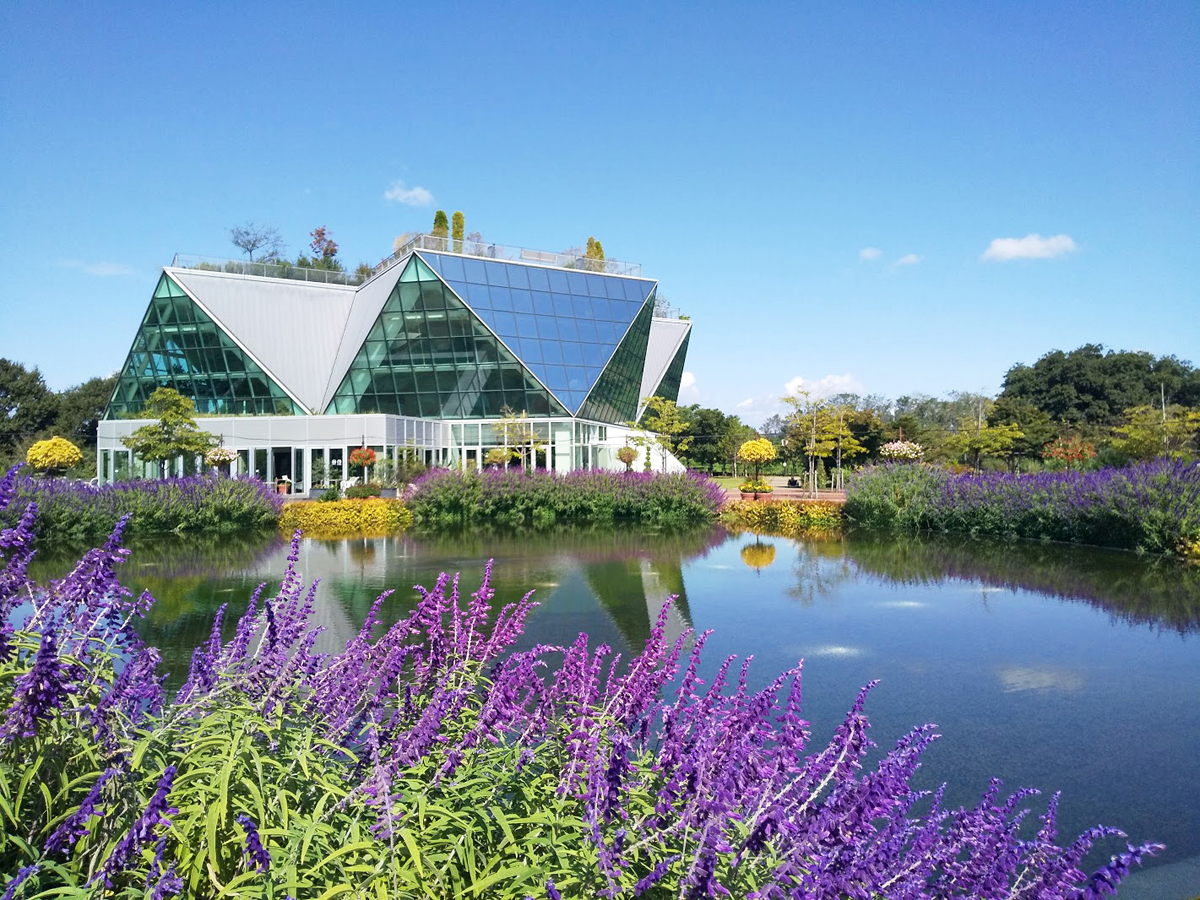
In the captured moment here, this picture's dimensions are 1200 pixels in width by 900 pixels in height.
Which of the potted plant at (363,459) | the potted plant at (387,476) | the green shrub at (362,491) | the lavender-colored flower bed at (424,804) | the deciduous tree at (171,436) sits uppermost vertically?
the deciduous tree at (171,436)

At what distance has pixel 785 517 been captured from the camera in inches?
940

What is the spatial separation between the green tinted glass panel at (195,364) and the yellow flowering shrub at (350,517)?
1475 cm

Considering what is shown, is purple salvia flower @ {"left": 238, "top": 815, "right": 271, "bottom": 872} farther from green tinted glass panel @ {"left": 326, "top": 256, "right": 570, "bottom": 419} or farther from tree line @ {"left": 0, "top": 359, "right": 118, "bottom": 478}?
tree line @ {"left": 0, "top": 359, "right": 118, "bottom": 478}

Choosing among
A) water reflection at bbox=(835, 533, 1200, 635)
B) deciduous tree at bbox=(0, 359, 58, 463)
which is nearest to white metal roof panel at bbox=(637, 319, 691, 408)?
water reflection at bbox=(835, 533, 1200, 635)

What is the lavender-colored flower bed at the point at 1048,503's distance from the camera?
50.2 ft

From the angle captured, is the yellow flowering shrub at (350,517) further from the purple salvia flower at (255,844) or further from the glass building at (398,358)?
the purple salvia flower at (255,844)

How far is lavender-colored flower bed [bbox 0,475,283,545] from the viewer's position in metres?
17.6

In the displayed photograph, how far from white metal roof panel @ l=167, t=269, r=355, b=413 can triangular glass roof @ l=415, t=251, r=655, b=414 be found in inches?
324

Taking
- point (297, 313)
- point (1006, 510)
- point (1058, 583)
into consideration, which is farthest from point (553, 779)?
point (297, 313)

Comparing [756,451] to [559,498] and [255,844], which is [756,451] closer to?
[559,498]

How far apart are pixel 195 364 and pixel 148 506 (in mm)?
19540

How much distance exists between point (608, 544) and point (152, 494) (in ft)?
38.3

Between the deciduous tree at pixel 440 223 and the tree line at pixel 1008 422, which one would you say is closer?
the tree line at pixel 1008 422

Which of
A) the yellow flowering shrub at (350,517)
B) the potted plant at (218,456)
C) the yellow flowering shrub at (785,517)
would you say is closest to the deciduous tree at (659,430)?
the yellow flowering shrub at (785,517)
